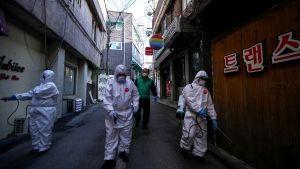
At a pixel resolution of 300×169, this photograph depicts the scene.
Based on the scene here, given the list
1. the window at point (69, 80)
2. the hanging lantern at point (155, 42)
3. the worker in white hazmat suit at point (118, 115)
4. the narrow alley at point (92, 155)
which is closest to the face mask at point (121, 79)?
the worker in white hazmat suit at point (118, 115)

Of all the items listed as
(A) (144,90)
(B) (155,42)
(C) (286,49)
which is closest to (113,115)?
(C) (286,49)

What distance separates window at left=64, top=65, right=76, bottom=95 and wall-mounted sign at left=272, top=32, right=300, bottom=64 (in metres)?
9.44

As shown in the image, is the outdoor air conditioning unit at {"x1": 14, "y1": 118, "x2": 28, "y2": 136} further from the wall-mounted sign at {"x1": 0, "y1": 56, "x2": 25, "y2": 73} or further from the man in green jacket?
the man in green jacket

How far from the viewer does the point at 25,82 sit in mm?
5789

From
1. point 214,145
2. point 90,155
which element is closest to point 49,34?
point 90,155

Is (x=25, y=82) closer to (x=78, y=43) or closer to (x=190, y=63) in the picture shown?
(x=78, y=43)

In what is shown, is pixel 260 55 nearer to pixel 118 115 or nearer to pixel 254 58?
pixel 254 58

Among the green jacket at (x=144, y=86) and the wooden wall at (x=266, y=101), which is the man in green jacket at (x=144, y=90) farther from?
the wooden wall at (x=266, y=101)

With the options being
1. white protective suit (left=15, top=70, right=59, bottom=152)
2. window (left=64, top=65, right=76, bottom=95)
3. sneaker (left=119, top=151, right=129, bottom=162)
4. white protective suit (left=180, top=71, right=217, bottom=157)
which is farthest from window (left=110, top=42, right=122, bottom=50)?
sneaker (left=119, top=151, right=129, bottom=162)

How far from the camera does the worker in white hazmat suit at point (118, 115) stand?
3150 millimetres

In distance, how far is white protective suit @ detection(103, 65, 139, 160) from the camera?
318cm

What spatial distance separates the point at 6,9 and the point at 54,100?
8.88ft

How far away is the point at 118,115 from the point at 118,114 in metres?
0.02

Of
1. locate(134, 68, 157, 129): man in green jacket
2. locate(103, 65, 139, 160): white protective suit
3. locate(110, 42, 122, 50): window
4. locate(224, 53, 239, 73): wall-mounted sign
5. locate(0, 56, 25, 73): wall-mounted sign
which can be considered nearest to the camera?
locate(103, 65, 139, 160): white protective suit
